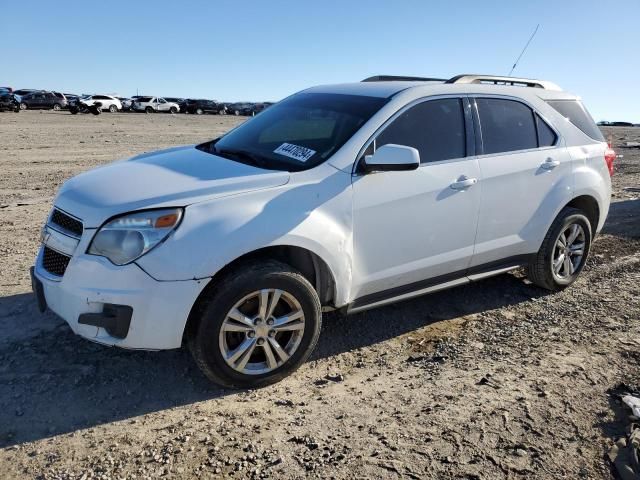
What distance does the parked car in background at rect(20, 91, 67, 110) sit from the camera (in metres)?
43.6

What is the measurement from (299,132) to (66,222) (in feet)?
5.78

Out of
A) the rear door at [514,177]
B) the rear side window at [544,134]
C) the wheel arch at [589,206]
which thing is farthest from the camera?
the wheel arch at [589,206]

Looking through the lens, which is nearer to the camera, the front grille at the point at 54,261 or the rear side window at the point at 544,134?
the front grille at the point at 54,261

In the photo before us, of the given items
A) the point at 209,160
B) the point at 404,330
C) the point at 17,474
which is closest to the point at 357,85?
the point at 209,160

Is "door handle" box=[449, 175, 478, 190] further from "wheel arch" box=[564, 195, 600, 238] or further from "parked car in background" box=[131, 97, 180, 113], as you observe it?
"parked car in background" box=[131, 97, 180, 113]

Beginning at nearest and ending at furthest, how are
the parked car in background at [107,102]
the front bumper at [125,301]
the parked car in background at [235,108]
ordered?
1. the front bumper at [125,301]
2. the parked car in background at [107,102]
3. the parked car in background at [235,108]

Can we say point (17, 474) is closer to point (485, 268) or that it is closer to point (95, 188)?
point (95, 188)

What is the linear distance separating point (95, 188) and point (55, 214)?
0.36 meters

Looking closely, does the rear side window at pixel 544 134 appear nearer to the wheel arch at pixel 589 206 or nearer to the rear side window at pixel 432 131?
the wheel arch at pixel 589 206

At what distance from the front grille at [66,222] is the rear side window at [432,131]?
198cm

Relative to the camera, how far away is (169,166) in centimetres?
379

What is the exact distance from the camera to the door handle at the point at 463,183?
4.08 m

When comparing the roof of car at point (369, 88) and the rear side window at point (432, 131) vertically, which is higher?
the roof of car at point (369, 88)

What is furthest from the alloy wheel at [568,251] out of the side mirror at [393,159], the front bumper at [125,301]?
the front bumper at [125,301]
